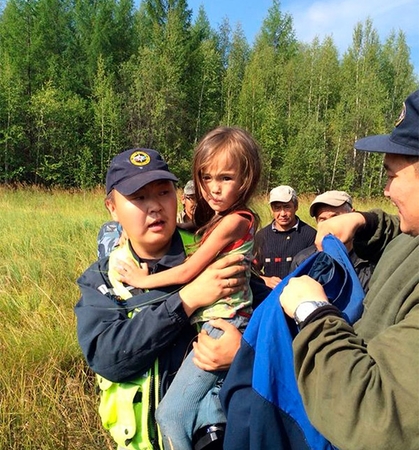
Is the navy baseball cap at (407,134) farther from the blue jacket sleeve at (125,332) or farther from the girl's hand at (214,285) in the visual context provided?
the blue jacket sleeve at (125,332)

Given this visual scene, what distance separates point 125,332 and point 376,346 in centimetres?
81

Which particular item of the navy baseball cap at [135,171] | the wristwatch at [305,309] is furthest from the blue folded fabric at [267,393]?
the navy baseball cap at [135,171]

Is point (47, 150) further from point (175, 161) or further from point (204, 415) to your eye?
point (204, 415)

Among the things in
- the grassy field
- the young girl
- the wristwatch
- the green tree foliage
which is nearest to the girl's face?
the young girl

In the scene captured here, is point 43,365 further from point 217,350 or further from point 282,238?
point 282,238

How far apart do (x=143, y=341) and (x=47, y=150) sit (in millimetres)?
26113

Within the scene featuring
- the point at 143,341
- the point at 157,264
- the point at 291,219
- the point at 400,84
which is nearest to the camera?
the point at 143,341

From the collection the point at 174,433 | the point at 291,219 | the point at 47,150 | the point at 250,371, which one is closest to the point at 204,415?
the point at 174,433

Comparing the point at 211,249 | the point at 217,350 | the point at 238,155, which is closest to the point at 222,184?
the point at 238,155

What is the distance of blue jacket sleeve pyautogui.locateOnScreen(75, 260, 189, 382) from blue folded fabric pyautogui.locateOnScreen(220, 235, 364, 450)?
27 cm

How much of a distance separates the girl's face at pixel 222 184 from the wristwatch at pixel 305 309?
941mm

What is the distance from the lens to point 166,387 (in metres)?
1.55

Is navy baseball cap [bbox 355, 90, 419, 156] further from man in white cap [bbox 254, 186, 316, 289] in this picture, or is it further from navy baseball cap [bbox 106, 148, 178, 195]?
man in white cap [bbox 254, 186, 316, 289]

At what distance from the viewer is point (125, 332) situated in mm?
1441
